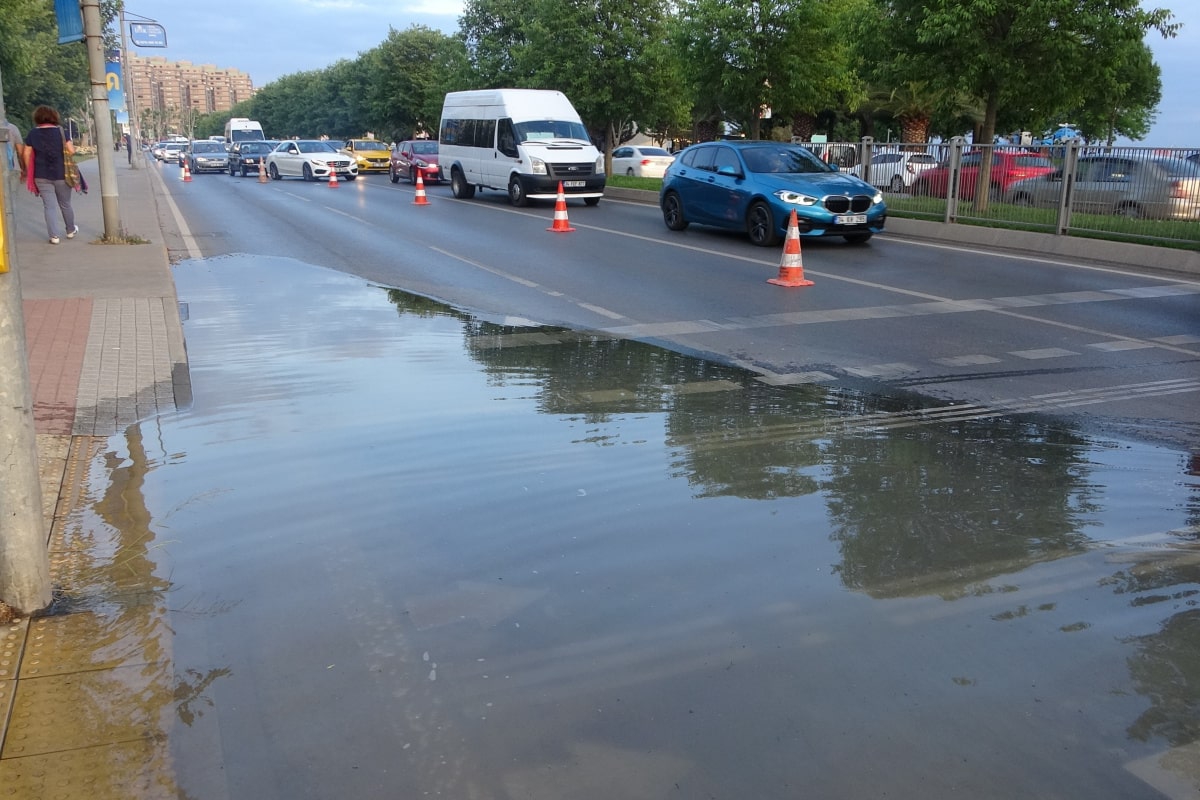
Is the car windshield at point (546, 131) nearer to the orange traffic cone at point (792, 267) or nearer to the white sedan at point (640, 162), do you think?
the white sedan at point (640, 162)

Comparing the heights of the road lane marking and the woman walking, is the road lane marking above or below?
below

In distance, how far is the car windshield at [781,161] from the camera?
1761 cm

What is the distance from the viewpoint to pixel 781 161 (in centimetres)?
1781

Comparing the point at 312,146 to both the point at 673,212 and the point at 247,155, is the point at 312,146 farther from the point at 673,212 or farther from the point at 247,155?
the point at 673,212

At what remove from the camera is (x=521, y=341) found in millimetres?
9547

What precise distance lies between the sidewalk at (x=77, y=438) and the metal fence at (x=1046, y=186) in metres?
13.3

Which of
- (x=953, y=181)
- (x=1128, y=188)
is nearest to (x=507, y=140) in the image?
(x=953, y=181)

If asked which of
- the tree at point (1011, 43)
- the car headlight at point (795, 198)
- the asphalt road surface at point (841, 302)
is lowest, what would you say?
the asphalt road surface at point (841, 302)

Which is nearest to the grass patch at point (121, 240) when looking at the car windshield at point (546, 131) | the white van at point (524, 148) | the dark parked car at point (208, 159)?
the white van at point (524, 148)

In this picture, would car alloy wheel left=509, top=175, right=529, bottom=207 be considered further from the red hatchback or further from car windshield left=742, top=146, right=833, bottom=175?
the red hatchback

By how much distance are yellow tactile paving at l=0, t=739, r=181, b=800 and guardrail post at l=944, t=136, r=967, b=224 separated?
1857 cm

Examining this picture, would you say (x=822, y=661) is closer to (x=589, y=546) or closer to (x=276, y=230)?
(x=589, y=546)

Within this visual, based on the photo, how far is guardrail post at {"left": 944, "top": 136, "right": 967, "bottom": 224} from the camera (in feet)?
63.6


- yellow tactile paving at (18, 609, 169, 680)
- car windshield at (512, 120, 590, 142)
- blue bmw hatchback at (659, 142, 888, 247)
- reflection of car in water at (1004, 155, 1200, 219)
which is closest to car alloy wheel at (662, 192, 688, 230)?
blue bmw hatchback at (659, 142, 888, 247)
